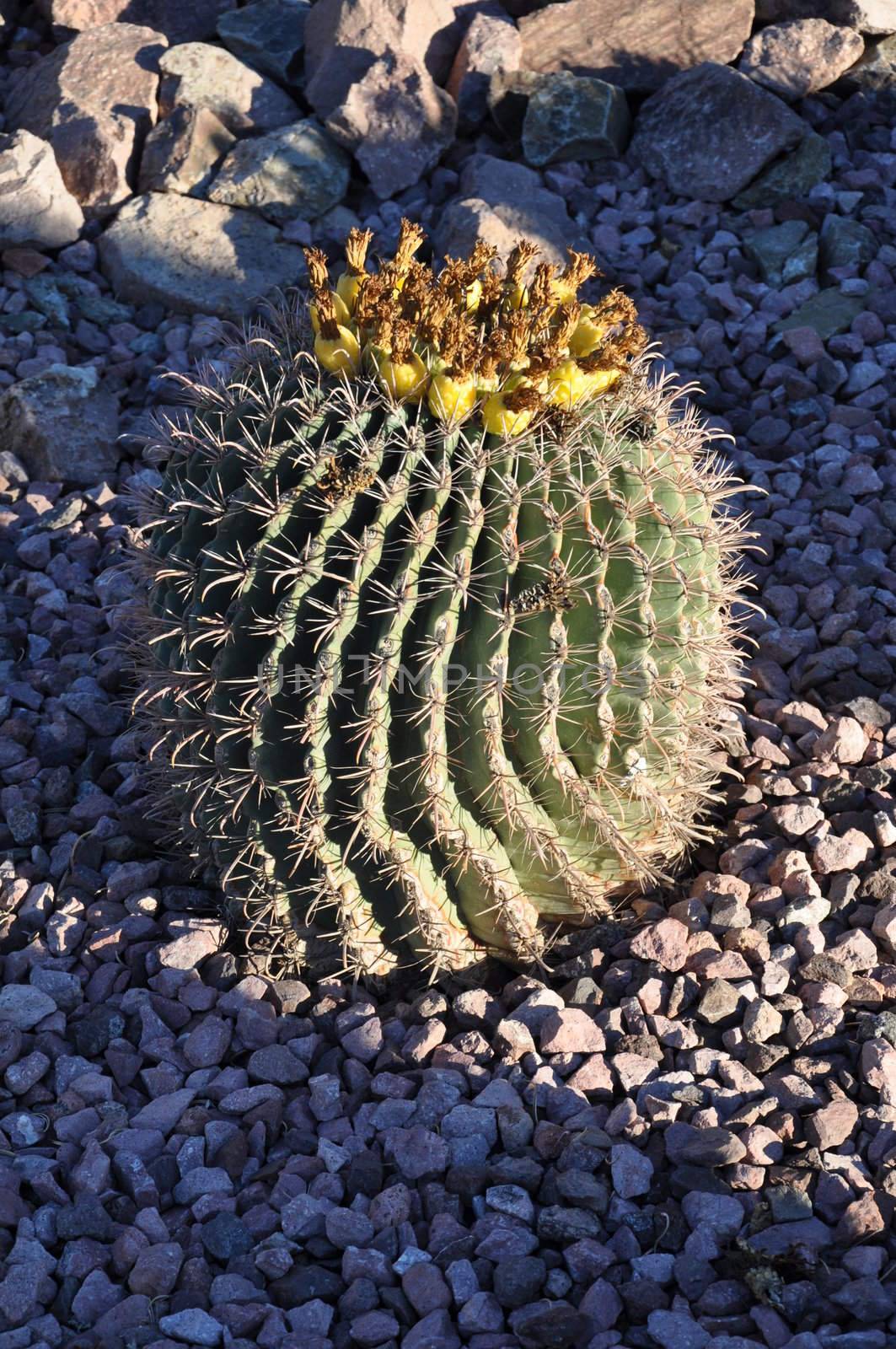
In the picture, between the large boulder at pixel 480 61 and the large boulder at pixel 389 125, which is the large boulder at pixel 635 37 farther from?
the large boulder at pixel 389 125

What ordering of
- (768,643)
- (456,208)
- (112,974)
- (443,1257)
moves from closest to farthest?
(443,1257)
(112,974)
(768,643)
(456,208)

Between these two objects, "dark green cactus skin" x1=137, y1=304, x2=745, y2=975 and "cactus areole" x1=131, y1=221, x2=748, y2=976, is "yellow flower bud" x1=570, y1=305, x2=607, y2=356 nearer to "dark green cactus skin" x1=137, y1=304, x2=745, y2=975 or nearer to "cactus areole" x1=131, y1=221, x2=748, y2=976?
"cactus areole" x1=131, y1=221, x2=748, y2=976

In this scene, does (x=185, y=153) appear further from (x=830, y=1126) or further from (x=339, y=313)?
(x=830, y=1126)

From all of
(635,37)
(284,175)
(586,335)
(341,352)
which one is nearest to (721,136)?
(635,37)

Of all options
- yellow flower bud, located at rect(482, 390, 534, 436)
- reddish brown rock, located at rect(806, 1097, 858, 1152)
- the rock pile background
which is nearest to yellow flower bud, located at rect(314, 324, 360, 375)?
yellow flower bud, located at rect(482, 390, 534, 436)

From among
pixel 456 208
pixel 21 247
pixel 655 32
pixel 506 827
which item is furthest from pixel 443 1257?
pixel 655 32

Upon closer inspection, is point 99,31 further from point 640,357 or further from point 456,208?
point 640,357
